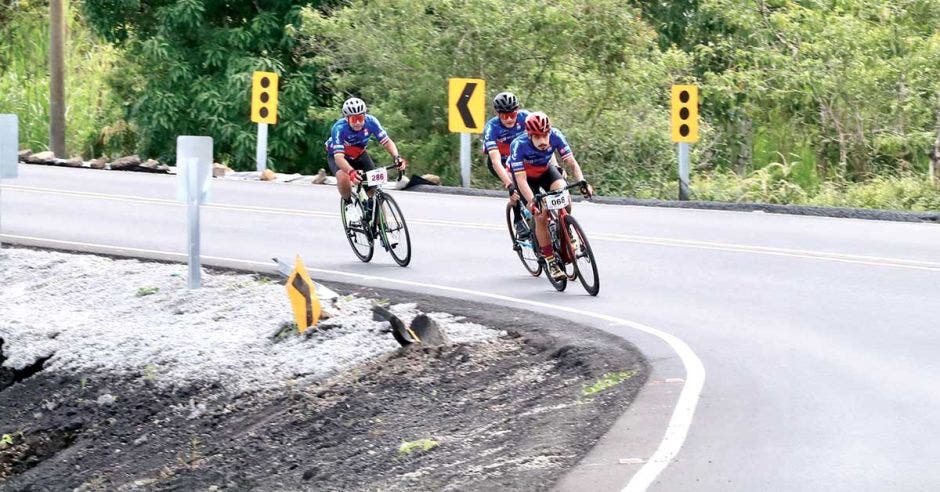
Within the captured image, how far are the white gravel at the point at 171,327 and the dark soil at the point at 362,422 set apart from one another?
0.26 m

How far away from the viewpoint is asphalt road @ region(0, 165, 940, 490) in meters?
7.89

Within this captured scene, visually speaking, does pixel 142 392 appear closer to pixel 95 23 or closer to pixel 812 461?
pixel 812 461

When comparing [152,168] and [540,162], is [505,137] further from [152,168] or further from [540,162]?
[152,168]

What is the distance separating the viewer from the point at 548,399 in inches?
378

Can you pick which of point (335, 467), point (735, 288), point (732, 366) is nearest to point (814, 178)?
point (735, 288)

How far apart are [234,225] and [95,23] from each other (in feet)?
49.4

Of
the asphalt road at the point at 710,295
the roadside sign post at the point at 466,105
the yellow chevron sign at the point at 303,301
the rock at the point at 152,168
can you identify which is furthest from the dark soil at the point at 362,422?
the rock at the point at 152,168

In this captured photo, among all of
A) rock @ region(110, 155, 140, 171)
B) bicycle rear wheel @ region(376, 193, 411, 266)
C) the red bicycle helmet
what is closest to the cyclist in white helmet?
bicycle rear wheel @ region(376, 193, 411, 266)

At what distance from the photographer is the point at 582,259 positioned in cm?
1403

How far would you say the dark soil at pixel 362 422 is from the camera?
8.53m

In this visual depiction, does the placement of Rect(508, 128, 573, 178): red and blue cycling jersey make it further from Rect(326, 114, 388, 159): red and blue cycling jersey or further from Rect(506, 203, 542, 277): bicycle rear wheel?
Rect(326, 114, 388, 159): red and blue cycling jersey

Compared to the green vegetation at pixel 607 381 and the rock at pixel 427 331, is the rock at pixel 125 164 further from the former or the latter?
the green vegetation at pixel 607 381

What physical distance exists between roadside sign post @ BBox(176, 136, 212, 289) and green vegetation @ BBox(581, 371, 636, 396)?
19.4ft

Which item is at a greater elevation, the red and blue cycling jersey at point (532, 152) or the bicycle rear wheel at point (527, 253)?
the red and blue cycling jersey at point (532, 152)
